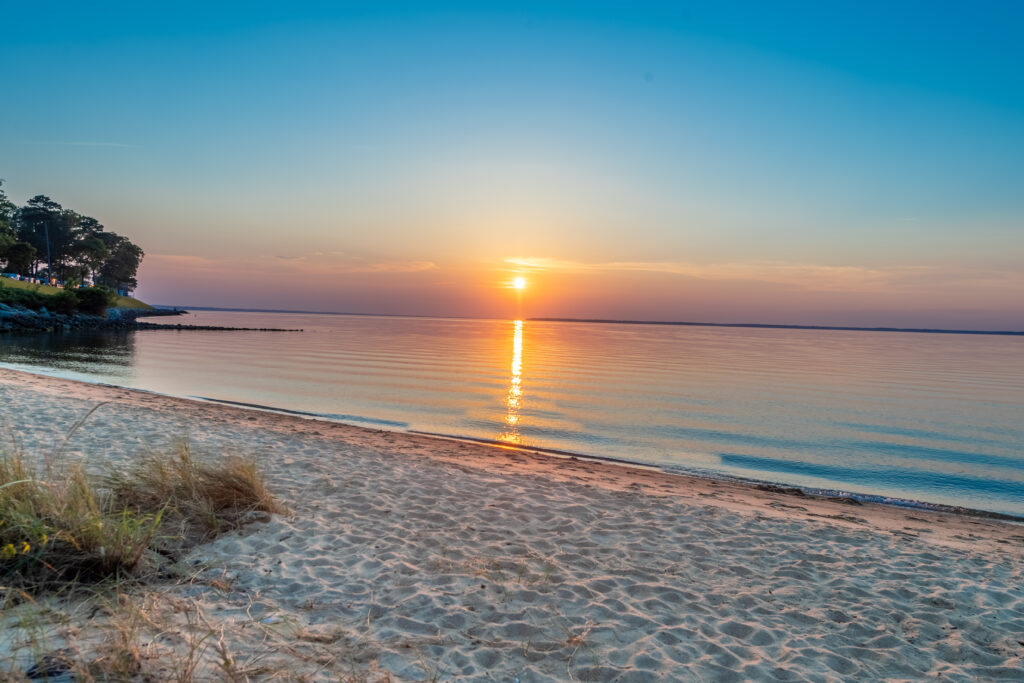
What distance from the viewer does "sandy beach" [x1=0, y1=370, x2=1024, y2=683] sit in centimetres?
418

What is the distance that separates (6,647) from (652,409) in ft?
71.0

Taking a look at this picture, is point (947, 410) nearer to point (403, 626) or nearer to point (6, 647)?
point (403, 626)

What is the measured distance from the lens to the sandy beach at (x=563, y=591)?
13.7ft


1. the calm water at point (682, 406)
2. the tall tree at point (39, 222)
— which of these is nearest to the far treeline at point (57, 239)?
the tall tree at point (39, 222)

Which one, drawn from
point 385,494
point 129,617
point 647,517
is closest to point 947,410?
point 647,517

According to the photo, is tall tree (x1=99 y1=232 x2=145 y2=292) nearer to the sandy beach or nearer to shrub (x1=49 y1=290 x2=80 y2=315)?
shrub (x1=49 y1=290 x2=80 y2=315)

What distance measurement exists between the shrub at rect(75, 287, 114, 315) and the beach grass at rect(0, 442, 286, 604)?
3447 inches

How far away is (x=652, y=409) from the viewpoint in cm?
2328

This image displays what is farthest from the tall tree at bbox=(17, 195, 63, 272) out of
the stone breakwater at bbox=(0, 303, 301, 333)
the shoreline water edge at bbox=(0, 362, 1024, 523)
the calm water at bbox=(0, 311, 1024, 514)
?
the shoreline water edge at bbox=(0, 362, 1024, 523)

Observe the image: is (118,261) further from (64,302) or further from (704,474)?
(704,474)

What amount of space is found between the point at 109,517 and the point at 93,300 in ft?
297

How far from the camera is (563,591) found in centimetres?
550

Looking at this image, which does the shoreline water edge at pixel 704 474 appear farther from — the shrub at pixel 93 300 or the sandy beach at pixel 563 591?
the shrub at pixel 93 300

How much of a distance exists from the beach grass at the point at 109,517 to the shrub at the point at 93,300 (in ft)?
287
